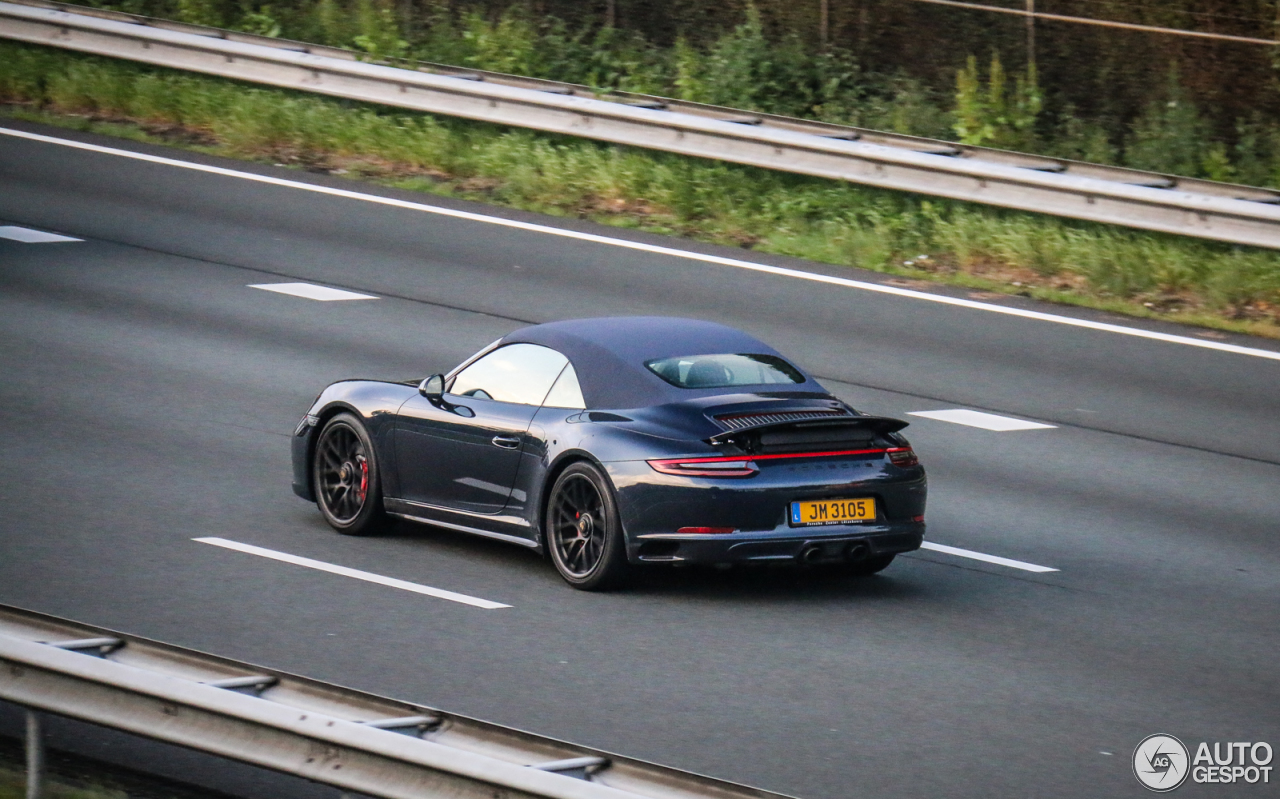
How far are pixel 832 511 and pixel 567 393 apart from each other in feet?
5.17

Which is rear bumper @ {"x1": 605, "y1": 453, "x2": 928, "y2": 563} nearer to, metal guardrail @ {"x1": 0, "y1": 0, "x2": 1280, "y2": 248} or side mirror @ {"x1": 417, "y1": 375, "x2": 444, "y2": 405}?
side mirror @ {"x1": 417, "y1": 375, "x2": 444, "y2": 405}

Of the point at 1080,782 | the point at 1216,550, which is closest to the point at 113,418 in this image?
the point at 1216,550

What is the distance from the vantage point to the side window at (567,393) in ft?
33.3

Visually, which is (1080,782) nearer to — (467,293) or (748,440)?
(748,440)

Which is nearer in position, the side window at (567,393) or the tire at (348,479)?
the side window at (567,393)

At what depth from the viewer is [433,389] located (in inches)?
431

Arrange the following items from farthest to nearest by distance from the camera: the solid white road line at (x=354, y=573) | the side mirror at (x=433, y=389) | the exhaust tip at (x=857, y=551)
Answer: the side mirror at (x=433, y=389) < the solid white road line at (x=354, y=573) < the exhaust tip at (x=857, y=551)

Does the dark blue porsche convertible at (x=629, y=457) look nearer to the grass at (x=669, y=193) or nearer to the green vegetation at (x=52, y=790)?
the green vegetation at (x=52, y=790)

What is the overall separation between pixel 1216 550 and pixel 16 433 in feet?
24.8

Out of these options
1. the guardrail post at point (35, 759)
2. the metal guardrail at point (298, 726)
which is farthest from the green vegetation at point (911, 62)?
the guardrail post at point (35, 759)

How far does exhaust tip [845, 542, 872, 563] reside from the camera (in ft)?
31.6

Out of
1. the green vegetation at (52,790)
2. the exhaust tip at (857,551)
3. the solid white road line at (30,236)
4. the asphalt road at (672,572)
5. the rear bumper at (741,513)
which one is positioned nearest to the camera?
the green vegetation at (52,790)

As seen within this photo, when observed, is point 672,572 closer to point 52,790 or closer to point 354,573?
point 354,573

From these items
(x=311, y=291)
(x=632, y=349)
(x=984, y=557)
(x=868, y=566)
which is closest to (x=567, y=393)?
(x=632, y=349)
